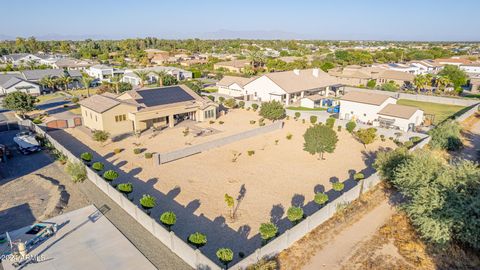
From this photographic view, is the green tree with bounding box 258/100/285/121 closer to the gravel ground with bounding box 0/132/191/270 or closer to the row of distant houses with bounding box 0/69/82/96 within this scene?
the gravel ground with bounding box 0/132/191/270

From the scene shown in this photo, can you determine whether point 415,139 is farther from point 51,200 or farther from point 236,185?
point 51,200

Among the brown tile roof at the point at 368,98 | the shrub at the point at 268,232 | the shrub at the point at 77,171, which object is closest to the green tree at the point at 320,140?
the shrub at the point at 268,232

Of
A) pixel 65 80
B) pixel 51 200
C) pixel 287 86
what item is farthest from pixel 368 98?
pixel 65 80

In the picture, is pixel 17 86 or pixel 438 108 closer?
pixel 438 108

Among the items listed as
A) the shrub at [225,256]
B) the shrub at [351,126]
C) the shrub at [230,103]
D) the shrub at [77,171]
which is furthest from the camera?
the shrub at [230,103]

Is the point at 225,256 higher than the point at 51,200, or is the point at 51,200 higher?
the point at 225,256

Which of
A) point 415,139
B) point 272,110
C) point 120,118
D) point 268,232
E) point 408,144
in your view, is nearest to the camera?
point 268,232

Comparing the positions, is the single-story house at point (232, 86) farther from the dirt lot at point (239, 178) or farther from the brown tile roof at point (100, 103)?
the brown tile roof at point (100, 103)
